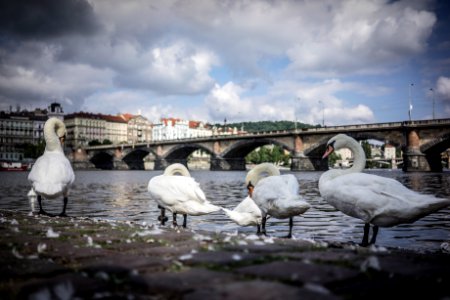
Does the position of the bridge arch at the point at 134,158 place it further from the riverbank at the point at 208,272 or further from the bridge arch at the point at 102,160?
the riverbank at the point at 208,272

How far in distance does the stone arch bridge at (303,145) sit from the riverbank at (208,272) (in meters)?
54.1

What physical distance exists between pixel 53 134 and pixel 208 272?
790cm

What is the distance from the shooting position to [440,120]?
5153cm

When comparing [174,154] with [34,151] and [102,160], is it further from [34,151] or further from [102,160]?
[34,151]

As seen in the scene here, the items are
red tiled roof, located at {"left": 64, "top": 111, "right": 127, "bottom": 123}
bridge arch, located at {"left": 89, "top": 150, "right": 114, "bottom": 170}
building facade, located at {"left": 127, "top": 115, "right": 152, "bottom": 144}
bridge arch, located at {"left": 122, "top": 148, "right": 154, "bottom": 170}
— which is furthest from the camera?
building facade, located at {"left": 127, "top": 115, "right": 152, "bottom": 144}

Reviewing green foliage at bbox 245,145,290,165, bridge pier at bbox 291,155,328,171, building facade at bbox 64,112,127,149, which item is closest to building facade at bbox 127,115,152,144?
building facade at bbox 64,112,127,149

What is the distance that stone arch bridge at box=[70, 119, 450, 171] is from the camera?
53.7m

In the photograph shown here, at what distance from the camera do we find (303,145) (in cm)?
6781

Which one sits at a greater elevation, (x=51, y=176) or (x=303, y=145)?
(x=303, y=145)

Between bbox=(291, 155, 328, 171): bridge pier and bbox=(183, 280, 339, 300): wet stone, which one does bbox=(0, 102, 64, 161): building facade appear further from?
bbox=(183, 280, 339, 300): wet stone

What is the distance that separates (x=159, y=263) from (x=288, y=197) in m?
3.62

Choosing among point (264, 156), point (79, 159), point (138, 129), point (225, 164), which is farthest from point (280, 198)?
point (138, 129)

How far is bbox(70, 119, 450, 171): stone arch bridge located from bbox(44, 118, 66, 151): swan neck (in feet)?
168

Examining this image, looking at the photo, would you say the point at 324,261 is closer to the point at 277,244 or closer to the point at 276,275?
the point at 276,275
